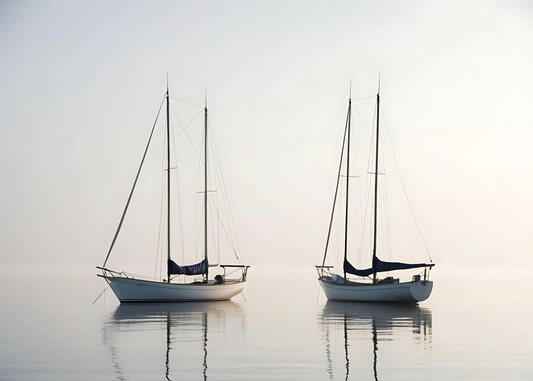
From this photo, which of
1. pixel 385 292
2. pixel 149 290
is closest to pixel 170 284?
pixel 149 290

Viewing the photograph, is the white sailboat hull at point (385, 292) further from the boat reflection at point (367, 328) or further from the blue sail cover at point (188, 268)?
the blue sail cover at point (188, 268)

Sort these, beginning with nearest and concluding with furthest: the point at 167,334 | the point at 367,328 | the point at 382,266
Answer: the point at 167,334
the point at 367,328
the point at 382,266

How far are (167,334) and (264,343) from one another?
15.7 ft

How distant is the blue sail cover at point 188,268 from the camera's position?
52.8 metres

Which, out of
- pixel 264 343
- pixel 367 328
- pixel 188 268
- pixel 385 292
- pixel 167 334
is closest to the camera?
pixel 264 343

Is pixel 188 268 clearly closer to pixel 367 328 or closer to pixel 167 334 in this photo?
pixel 367 328

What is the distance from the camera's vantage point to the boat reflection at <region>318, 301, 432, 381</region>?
2592 cm

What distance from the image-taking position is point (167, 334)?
3216cm

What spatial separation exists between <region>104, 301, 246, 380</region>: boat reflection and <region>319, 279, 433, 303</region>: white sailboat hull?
23.8ft

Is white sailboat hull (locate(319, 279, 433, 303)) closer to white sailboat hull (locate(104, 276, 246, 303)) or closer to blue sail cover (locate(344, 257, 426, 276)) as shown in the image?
blue sail cover (locate(344, 257, 426, 276))

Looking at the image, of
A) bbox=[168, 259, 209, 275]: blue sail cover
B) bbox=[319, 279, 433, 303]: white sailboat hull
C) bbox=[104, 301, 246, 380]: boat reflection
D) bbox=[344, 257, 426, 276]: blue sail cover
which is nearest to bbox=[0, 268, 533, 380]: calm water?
bbox=[104, 301, 246, 380]: boat reflection

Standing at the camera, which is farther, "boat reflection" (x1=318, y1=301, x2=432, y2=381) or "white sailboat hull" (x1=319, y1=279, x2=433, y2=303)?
"white sailboat hull" (x1=319, y1=279, x2=433, y2=303)

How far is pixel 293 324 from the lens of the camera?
37.7m

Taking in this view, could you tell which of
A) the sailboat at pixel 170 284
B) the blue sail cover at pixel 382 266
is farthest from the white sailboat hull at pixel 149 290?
the blue sail cover at pixel 382 266
